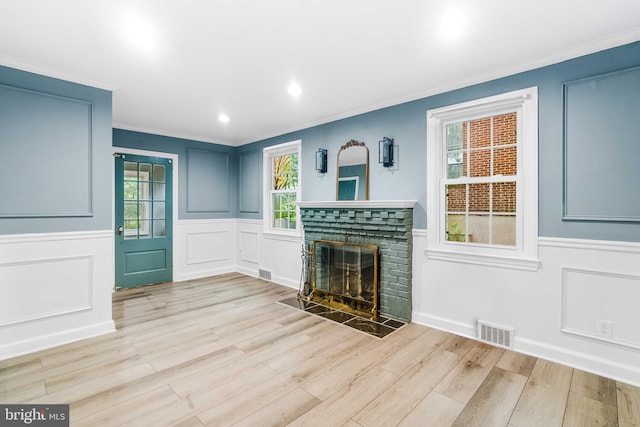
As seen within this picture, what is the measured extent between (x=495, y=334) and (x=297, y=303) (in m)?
2.32

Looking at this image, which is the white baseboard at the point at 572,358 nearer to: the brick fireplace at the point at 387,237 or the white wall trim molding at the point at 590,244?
the brick fireplace at the point at 387,237

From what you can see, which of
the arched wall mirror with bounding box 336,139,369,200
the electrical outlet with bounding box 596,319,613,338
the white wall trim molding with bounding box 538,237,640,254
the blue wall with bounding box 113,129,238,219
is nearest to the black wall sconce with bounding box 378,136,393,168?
the arched wall mirror with bounding box 336,139,369,200

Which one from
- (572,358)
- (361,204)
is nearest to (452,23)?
(361,204)

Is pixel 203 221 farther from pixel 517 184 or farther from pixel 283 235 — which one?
pixel 517 184

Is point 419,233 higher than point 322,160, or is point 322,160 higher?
point 322,160

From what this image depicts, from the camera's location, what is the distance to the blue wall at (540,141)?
239 centimetres

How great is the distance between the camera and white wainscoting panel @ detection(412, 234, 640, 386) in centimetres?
233

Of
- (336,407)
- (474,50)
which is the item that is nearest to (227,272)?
(336,407)

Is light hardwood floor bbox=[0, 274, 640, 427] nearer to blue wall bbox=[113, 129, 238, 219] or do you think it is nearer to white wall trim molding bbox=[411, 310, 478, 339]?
white wall trim molding bbox=[411, 310, 478, 339]

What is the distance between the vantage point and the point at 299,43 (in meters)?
→ 2.44

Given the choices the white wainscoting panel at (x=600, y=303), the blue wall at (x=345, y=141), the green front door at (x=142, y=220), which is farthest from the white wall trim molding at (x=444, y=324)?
the green front door at (x=142, y=220)

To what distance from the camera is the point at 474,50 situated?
8.34 feet

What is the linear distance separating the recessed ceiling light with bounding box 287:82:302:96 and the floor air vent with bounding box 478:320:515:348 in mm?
3018

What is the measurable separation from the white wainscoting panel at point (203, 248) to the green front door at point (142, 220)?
0.16 m
